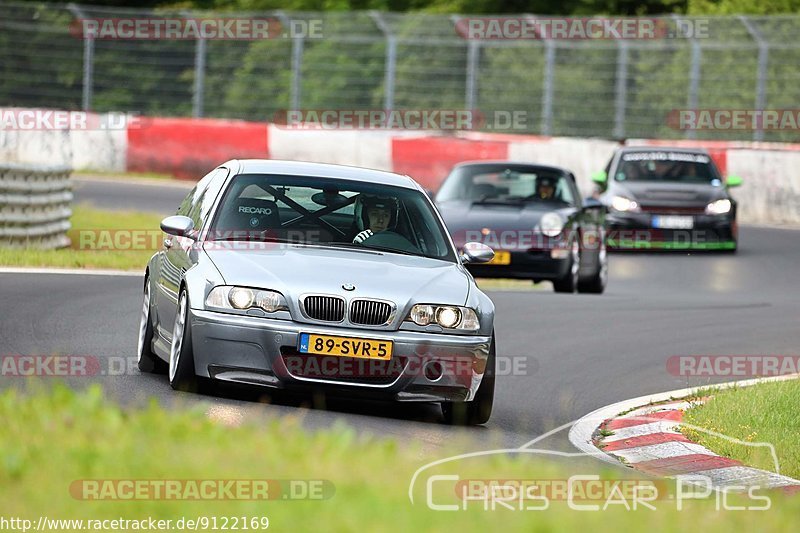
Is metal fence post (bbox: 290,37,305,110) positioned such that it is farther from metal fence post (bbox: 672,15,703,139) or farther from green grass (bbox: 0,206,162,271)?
green grass (bbox: 0,206,162,271)

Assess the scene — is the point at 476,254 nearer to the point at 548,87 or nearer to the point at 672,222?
the point at 672,222

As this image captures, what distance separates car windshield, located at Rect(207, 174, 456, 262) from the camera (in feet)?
31.4

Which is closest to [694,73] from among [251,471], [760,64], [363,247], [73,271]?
[760,64]

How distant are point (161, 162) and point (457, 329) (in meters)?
23.0

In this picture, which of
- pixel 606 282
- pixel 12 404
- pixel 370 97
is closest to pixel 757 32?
pixel 370 97

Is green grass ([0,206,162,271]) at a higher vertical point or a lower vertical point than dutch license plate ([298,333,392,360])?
lower

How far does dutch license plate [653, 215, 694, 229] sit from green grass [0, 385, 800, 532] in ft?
Result: 53.6

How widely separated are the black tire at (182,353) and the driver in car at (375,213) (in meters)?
1.30

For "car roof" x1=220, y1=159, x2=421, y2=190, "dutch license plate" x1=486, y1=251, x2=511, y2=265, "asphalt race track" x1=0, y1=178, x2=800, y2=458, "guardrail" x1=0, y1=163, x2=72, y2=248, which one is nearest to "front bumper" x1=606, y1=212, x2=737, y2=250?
"asphalt race track" x1=0, y1=178, x2=800, y2=458

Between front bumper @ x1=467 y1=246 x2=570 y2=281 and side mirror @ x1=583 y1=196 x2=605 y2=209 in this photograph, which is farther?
side mirror @ x1=583 y1=196 x2=605 y2=209

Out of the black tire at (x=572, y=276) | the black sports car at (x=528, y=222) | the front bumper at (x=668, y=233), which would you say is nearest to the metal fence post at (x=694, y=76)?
the front bumper at (x=668, y=233)

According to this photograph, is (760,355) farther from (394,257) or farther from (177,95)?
(177,95)

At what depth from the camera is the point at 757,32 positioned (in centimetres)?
2834

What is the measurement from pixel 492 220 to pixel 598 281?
1524 millimetres
